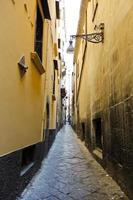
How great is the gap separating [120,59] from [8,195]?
2992 millimetres

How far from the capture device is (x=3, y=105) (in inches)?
143

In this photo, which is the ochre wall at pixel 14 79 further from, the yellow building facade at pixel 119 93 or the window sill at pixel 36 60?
the yellow building facade at pixel 119 93

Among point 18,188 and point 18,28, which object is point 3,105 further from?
point 18,188

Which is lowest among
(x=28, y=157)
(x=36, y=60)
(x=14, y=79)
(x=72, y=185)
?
(x=72, y=185)

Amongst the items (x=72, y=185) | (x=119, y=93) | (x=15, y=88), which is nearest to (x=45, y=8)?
(x=119, y=93)

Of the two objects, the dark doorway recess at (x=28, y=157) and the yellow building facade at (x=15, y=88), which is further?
the dark doorway recess at (x=28, y=157)

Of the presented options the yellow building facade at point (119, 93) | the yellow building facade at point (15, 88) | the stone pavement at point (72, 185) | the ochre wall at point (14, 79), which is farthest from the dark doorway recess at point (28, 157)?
the yellow building facade at point (119, 93)

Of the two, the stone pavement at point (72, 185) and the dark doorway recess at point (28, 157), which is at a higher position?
the dark doorway recess at point (28, 157)

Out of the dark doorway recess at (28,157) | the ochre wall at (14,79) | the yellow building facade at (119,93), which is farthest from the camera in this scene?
the dark doorway recess at (28,157)

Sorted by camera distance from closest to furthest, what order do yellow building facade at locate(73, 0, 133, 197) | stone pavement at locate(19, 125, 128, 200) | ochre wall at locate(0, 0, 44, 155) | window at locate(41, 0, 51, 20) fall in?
ochre wall at locate(0, 0, 44, 155), yellow building facade at locate(73, 0, 133, 197), stone pavement at locate(19, 125, 128, 200), window at locate(41, 0, 51, 20)

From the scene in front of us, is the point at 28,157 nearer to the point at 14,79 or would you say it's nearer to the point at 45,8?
the point at 14,79

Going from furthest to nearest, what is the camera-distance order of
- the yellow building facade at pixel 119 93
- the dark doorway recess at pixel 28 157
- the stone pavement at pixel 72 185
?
the dark doorway recess at pixel 28 157
the stone pavement at pixel 72 185
the yellow building facade at pixel 119 93

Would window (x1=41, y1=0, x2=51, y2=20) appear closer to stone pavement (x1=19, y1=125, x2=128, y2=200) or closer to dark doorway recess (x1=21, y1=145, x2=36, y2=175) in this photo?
dark doorway recess (x1=21, y1=145, x2=36, y2=175)

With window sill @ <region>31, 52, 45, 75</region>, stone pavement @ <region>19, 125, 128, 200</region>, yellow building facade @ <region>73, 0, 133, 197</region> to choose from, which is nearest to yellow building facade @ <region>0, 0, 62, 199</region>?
window sill @ <region>31, 52, 45, 75</region>
